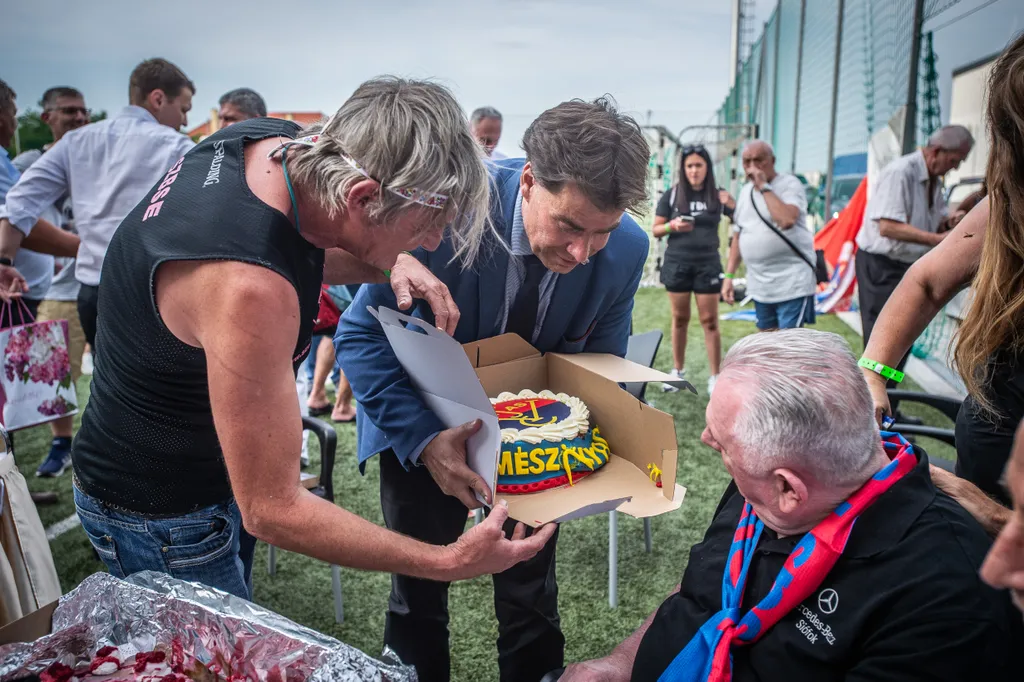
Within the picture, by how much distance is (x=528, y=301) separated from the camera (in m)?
1.99

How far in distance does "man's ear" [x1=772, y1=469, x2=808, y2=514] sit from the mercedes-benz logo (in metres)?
0.16

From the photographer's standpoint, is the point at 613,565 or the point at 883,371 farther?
the point at 613,565

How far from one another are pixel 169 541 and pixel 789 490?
1.32 metres

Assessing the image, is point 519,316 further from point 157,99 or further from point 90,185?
point 157,99

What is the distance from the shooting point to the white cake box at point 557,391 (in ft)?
5.16


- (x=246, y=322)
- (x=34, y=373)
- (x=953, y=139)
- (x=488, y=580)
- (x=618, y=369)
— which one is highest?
(x=953, y=139)

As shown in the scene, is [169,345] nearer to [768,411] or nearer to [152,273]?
[152,273]

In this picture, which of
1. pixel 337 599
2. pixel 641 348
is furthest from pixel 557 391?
pixel 337 599

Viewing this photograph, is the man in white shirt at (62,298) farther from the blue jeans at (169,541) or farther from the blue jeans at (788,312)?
the blue jeans at (788,312)

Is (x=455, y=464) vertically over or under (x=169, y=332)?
under

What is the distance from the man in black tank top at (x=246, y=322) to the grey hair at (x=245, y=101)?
14.1 feet

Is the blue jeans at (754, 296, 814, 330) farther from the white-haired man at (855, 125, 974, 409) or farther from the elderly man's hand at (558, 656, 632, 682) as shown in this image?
the elderly man's hand at (558, 656, 632, 682)

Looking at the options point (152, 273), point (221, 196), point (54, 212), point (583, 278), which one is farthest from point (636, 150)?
point (54, 212)

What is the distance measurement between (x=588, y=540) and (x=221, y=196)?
3032mm
